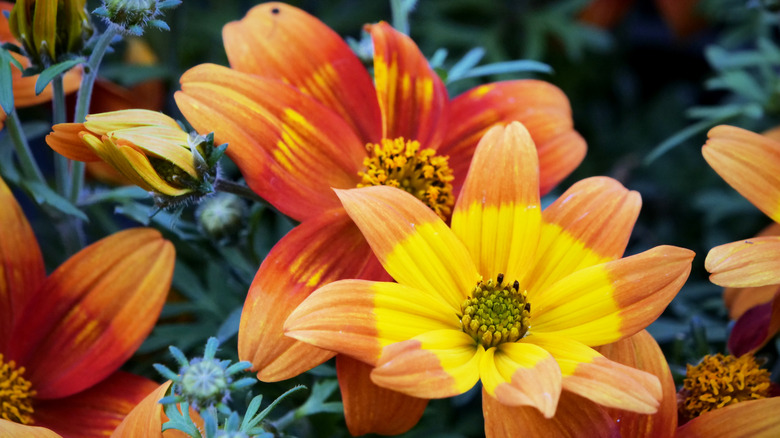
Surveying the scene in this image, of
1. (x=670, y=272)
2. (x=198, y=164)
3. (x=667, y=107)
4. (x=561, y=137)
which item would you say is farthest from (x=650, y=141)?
(x=198, y=164)

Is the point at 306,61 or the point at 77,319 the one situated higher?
the point at 306,61

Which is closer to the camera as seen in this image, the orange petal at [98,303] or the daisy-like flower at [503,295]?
the daisy-like flower at [503,295]

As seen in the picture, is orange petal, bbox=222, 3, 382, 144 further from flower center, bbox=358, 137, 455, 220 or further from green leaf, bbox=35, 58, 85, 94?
green leaf, bbox=35, 58, 85, 94

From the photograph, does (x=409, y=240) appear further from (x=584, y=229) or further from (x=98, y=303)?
(x=98, y=303)

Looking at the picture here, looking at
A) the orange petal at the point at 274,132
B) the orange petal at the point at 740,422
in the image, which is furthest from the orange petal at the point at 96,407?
the orange petal at the point at 740,422

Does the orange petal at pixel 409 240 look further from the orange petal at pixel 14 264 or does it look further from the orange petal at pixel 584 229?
the orange petal at pixel 14 264

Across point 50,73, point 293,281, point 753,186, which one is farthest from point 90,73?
point 753,186

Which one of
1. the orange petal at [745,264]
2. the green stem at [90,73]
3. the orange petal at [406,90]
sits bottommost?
the orange petal at [745,264]
